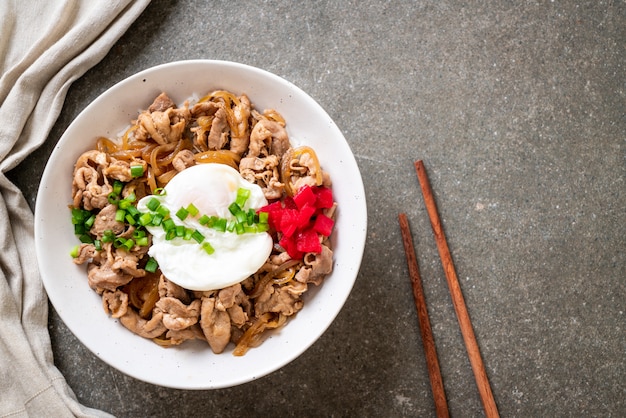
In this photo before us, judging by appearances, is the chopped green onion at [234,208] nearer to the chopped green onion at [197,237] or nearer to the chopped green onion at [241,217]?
the chopped green onion at [241,217]

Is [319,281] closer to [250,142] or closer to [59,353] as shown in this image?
[250,142]

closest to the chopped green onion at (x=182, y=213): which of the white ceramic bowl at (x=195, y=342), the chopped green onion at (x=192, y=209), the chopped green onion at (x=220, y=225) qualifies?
the chopped green onion at (x=192, y=209)

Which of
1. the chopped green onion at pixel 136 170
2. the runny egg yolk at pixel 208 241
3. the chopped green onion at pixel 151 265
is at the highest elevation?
the chopped green onion at pixel 136 170

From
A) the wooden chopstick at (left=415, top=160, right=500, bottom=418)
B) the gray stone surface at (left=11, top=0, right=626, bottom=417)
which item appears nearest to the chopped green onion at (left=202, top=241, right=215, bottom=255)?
the gray stone surface at (left=11, top=0, right=626, bottom=417)

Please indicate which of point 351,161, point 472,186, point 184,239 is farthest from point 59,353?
point 472,186

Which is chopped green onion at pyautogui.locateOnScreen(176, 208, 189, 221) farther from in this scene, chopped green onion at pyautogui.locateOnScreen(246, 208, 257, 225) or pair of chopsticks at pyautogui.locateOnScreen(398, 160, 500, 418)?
pair of chopsticks at pyautogui.locateOnScreen(398, 160, 500, 418)

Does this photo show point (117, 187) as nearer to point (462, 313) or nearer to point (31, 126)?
point (31, 126)

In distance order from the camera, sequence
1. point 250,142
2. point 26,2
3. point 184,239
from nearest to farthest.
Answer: point 184,239 < point 250,142 < point 26,2
